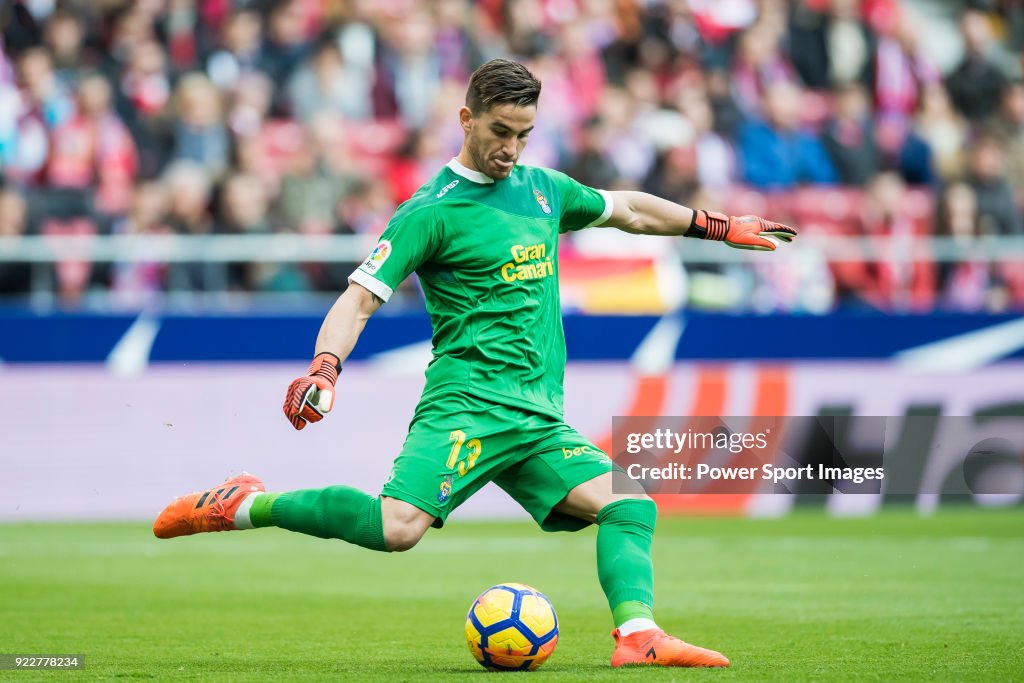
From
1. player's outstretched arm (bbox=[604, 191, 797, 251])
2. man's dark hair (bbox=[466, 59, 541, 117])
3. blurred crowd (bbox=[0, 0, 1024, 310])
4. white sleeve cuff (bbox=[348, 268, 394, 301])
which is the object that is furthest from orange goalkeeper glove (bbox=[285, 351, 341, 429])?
blurred crowd (bbox=[0, 0, 1024, 310])

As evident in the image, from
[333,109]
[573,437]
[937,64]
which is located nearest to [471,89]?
[573,437]

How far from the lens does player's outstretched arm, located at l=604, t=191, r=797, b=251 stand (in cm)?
721

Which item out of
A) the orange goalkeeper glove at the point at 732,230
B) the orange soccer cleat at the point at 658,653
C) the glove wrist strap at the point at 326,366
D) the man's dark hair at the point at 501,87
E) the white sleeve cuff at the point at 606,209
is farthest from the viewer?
the orange goalkeeper glove at the point at 732,230

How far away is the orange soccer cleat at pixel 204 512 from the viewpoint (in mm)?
6762

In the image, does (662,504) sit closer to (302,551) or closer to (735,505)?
(735,505)

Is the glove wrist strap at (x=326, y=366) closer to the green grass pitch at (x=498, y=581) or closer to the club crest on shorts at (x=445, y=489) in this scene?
the club crest on shorts at (x=445, y=489)

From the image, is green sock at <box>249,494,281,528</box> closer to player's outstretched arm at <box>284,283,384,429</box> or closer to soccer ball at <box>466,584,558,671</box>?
player's outstretched arm at <box>284,283,384,429</box>

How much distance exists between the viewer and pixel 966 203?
16.9 m

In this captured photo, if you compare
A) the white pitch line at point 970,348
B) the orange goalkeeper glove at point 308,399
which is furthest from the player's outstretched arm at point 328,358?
the white pitch line at point 970,348

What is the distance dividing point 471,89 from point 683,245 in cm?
963

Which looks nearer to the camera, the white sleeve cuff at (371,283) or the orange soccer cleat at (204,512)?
the white sleeve cuff at (371,283)

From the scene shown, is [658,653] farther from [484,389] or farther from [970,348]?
[970,348]

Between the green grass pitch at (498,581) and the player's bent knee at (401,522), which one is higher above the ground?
the player's bent knee at (401,522)

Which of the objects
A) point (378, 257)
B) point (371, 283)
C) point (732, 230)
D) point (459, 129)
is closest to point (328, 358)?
point (371, 283)
